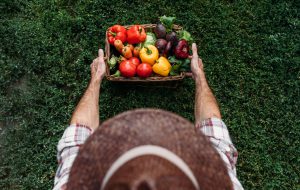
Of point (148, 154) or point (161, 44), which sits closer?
point (148, 154)

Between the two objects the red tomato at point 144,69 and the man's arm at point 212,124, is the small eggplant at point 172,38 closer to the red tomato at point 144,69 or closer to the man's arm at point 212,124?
the man's arm at point 212,124

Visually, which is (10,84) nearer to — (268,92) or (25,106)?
(25,106)

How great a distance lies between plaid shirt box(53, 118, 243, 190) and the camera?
311cm

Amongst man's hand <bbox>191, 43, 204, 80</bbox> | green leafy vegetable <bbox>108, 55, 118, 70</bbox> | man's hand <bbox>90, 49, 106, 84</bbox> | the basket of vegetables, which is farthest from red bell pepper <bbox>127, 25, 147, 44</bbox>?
man's hand <bbox>191, 43, 204, 80</bbox>

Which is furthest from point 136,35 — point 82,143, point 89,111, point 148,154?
point 148,154

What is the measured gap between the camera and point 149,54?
14.0 feet

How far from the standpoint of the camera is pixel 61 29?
488cm

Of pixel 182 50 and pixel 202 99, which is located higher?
pixel 182 50

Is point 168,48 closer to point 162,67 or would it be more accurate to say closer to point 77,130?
point 162,67

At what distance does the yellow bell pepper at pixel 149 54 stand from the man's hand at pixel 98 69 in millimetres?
431

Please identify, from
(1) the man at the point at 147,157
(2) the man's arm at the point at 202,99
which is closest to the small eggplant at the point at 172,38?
(2) the man's arm at the point at 202,99

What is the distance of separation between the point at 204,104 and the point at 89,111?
1.08m

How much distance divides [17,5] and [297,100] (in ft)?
11.6

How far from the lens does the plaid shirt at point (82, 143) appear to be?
3.11m
